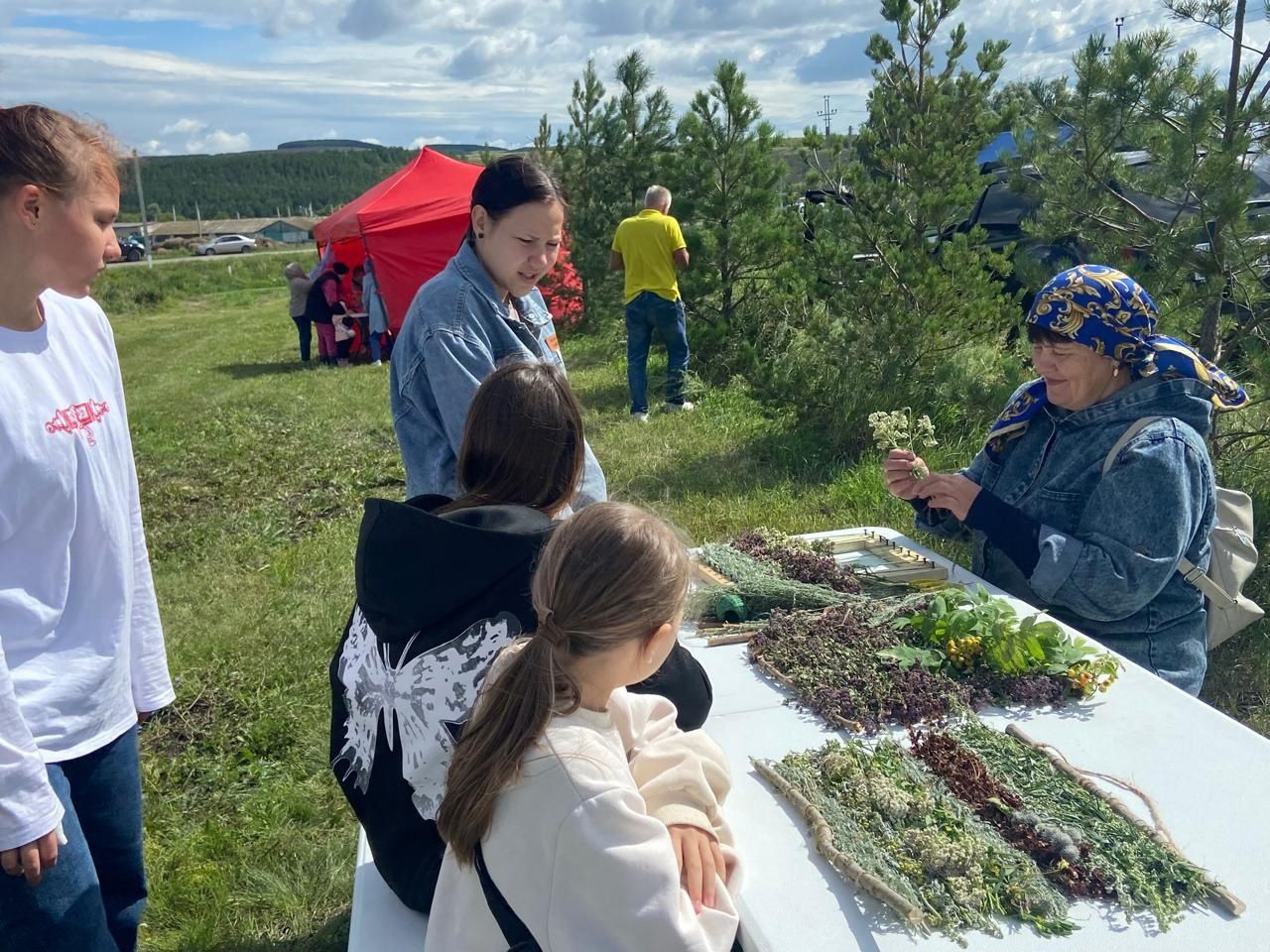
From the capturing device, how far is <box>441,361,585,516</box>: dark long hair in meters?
1.82

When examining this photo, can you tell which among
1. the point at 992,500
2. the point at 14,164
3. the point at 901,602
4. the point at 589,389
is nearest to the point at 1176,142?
the point at 992,500

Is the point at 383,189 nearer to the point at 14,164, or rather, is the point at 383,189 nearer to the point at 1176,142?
the point at 1176,142

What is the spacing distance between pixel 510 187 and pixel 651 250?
5.69 meters

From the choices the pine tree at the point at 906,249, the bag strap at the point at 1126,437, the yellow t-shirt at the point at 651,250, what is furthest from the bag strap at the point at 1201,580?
the yellow t-shirt at the point at 651,250

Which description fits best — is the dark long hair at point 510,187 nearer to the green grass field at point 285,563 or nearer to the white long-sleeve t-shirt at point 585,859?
the white long-sleeve t-shirt at point 585,859

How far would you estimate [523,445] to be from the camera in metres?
1.82

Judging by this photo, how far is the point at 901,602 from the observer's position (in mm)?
2393

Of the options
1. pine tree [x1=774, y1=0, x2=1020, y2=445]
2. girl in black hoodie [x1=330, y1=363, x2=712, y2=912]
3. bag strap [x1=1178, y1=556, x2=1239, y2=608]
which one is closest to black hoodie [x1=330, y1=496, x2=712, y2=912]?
girl in black hoodie [x1=330, y1=363, x2=712, y2=912]

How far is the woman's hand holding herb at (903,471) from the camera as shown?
2.67 meters

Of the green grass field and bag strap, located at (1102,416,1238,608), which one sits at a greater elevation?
bag strap, located at (1102,416,1238,608)

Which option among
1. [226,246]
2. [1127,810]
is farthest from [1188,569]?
[226,246]

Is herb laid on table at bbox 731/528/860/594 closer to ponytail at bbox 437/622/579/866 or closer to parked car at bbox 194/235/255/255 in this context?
ponytail at bbox 437/622/579/866

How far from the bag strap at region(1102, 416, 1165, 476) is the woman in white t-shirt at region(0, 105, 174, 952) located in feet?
7.09

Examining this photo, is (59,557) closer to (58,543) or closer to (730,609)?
(58,543)
